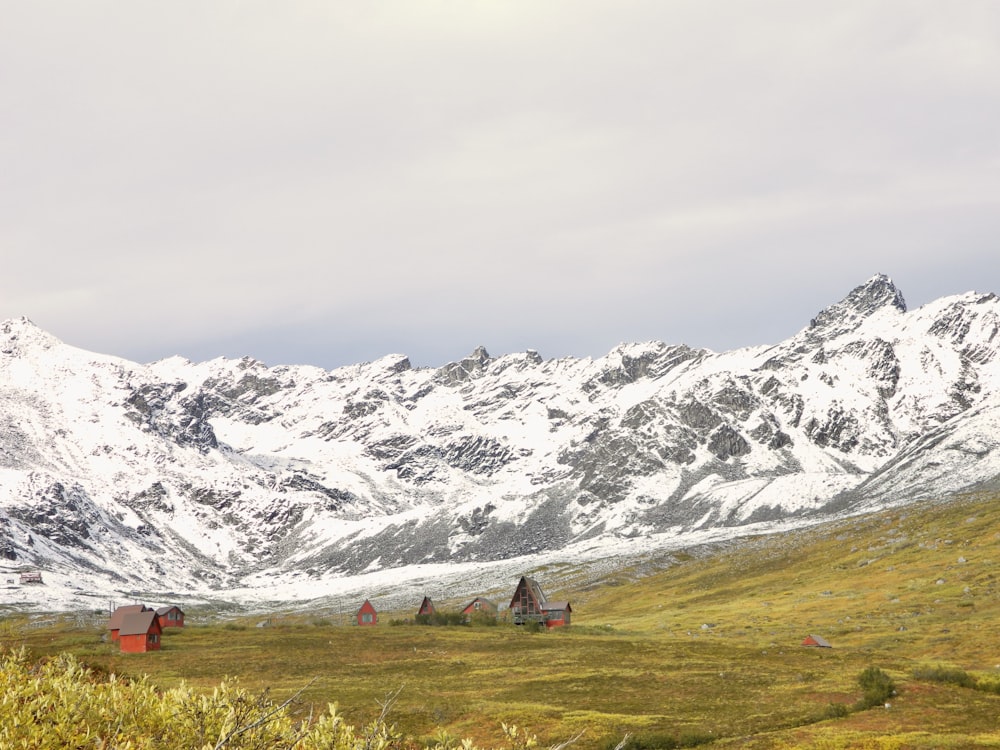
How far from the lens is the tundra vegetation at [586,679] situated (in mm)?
16094

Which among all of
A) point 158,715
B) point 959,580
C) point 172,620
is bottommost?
point 959,580

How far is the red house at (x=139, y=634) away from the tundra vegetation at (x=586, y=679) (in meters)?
2.14

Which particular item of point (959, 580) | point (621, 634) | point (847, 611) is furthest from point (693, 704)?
point (959, 580)

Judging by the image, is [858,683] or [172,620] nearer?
[858,683]

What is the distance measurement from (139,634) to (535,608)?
183 feet

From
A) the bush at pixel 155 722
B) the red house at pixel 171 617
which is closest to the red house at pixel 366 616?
the red house at pixel 171 617

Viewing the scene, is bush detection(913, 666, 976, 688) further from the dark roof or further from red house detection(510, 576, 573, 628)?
the dark roof

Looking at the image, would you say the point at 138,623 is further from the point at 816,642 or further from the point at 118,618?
the point at 816,642

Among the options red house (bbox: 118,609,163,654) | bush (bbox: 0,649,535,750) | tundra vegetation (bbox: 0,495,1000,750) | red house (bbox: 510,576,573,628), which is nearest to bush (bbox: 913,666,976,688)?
tundra vegetation (bbox: 0,495,1000,750)

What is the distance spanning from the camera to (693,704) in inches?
2249

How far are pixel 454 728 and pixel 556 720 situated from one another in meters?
6.59

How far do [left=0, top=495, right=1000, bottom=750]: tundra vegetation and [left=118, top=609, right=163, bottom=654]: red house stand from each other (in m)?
2.14

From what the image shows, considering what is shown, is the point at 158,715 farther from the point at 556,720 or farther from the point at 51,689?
the point at 556,720

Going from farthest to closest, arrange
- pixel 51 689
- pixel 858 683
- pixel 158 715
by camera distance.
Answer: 1. pixel 858 683
2. pixel 51 689
3. pixel 158 715
